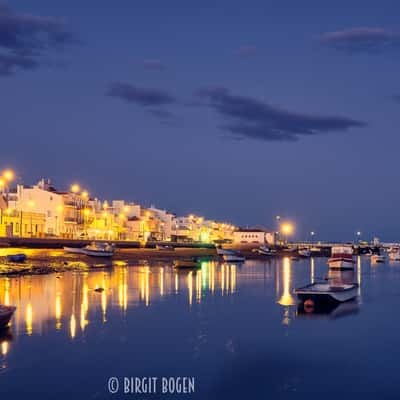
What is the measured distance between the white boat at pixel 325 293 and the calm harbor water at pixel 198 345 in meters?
0.82

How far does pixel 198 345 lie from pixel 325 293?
14563 mm

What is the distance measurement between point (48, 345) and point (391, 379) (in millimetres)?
12809

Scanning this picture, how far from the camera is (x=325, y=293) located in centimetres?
3703

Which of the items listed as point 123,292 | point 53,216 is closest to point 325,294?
point 123,292

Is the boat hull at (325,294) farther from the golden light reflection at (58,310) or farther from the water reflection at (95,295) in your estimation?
the golden light reflection at (58,310)

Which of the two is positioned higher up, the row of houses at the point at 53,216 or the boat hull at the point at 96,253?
the row of houses at the point at 53,216

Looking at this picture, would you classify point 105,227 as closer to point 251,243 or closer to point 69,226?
point 69,226

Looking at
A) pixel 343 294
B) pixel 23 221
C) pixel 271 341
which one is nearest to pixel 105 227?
pixel 23 221

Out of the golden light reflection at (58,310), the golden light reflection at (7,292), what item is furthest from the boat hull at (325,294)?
the golden light reflection at (7,292)

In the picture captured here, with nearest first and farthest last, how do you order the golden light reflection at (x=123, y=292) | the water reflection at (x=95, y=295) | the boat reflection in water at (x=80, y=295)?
the water reflection at (x=95, y=295)
the boat reflection in water at (x=80, y=295)
the golden light reflection at (x=123, y=292)

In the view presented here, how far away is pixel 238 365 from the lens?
2175 centimetres

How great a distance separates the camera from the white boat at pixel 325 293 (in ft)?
120

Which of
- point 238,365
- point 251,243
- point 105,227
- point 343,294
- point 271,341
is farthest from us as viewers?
point 251,243

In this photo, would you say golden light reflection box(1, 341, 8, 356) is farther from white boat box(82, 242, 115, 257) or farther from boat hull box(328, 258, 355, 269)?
boat hull box(328, 258, 355, 269)
